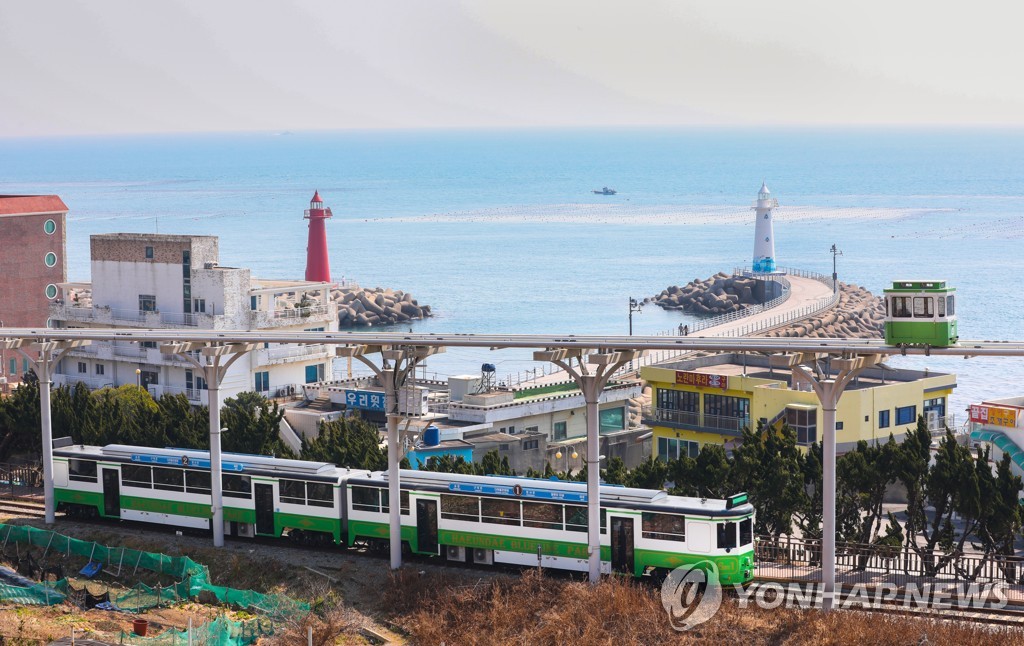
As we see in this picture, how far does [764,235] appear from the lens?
12156 centimetres

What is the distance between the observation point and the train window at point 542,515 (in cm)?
2775

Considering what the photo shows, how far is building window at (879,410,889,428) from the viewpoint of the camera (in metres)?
43.3

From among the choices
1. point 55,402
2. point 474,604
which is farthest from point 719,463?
point 55,402

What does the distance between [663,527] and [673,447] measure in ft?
62.6

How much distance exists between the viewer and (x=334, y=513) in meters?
30.4

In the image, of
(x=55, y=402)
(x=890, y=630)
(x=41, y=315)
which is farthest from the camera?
(x=41, y=315)

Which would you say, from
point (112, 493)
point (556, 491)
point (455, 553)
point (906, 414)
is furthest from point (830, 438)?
point (906, 414)

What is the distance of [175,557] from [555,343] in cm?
974

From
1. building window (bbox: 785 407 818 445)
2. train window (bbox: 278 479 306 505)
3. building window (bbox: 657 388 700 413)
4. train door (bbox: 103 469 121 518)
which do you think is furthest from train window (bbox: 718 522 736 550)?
building window (bbox: 657 388 700 413)

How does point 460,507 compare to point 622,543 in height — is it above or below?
above

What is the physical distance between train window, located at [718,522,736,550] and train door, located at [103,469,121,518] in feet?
49.2

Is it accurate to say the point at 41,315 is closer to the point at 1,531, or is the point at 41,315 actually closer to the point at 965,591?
the point at 1,531

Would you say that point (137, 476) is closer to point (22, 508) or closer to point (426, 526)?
point (22, 508)

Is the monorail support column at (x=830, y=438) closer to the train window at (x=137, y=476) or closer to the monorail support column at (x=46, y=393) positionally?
the train window at (x=137, y=476)
